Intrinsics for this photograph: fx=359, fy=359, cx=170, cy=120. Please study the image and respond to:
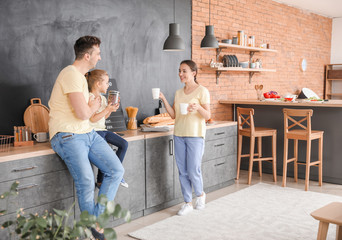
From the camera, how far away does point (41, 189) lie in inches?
109

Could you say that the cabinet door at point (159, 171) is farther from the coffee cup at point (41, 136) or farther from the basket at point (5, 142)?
the basket at point (5, 142)

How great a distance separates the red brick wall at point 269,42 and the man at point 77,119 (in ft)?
9.01

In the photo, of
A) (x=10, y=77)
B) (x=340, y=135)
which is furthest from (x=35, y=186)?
(x=340, y=135)

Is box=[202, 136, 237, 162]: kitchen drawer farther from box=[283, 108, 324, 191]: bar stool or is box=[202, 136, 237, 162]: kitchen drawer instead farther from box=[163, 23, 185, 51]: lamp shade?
box=[163, 23, 185, 51]: lamp shade

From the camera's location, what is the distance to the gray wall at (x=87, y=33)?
318cm

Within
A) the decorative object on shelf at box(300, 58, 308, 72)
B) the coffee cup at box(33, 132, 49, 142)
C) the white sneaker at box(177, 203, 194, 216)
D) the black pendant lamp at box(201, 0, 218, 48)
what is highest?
the black pendant lamp at box(201, 0, 218, 48)

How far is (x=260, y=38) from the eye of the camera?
22.2 ft

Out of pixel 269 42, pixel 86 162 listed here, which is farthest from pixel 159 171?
pixel 269 42

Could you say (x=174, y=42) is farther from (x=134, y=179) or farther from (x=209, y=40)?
(x=134, y=179)

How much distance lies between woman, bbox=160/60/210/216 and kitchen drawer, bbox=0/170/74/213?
3.95 feet

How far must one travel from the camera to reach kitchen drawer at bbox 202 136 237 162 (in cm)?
437

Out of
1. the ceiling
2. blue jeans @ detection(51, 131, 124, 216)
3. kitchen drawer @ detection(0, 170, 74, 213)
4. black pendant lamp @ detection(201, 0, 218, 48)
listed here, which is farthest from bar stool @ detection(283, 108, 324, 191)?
the ceiling

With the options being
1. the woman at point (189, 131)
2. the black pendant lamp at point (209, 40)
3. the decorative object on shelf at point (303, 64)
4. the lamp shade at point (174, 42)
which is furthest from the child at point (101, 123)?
the decorative object on shelf at point (303, 64)

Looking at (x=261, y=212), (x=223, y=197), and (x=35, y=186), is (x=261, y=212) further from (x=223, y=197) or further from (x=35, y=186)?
(x=35, y=186)
